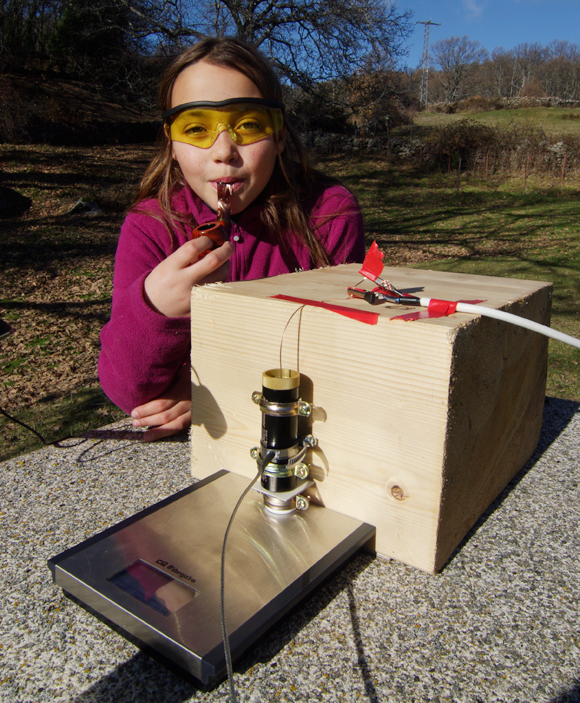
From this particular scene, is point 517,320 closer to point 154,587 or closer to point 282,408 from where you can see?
point 282,408

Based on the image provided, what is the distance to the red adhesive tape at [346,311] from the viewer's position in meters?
0.86

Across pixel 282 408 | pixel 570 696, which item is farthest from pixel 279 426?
pixel 570 696

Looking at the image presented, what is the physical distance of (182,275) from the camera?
3.90ft

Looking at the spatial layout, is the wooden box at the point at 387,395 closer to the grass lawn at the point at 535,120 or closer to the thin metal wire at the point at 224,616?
the thin metal wire at the point at 224,616

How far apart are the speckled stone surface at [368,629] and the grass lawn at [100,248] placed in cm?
93

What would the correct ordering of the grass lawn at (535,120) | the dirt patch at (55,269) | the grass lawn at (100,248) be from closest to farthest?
the grass lawn at (100,248) < the dirt patch at (55,269) < the grass lawn at (535,120)

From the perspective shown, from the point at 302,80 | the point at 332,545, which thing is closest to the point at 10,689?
the point at 332,545

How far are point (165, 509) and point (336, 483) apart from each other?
335 mm

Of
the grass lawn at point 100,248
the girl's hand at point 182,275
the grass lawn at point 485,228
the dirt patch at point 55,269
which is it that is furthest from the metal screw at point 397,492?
the grass lawn at point 485,228

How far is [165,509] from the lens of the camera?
39.1 inches

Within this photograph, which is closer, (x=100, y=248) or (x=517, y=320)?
(x=517, y=320)

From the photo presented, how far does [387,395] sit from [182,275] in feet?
1.91

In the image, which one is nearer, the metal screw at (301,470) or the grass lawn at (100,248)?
the metal screw at (301,470)

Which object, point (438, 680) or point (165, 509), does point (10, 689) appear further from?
point (438, 680)
